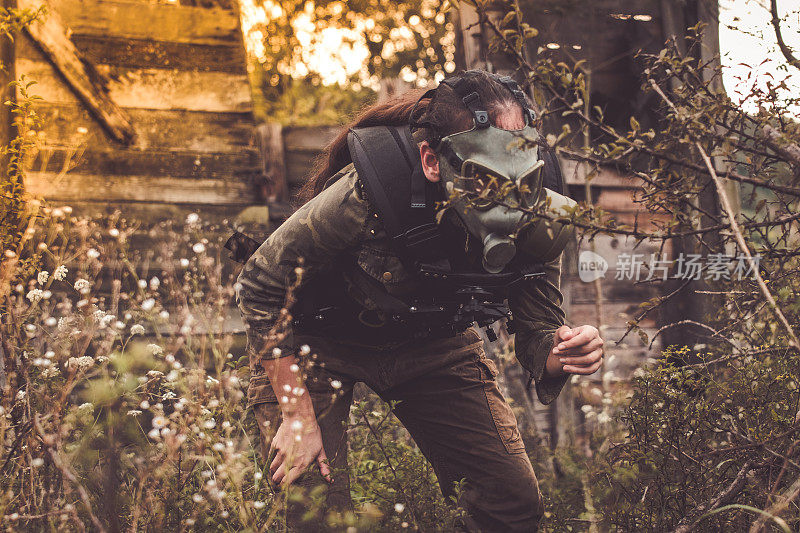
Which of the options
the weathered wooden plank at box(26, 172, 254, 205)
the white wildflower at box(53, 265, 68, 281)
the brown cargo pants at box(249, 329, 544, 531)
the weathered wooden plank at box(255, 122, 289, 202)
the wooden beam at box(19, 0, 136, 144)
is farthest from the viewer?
the weathered wooden plank at box(255, 122, 289, 202)

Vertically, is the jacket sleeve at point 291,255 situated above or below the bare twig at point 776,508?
above

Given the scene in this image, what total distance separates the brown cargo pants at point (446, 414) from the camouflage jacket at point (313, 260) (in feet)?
0.68

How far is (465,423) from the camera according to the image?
252 cm

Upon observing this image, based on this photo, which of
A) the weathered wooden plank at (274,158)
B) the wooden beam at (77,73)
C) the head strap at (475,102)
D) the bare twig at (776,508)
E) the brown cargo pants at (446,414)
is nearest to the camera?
the bare twig at (776,508)

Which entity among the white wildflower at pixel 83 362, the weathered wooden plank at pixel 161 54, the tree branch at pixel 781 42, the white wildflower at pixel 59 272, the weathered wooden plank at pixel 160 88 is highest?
the weathered wooden plank at pixel 161 54

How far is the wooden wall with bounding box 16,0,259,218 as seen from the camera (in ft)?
14.3

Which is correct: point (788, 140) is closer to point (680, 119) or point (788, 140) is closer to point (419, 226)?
point (680, 119)

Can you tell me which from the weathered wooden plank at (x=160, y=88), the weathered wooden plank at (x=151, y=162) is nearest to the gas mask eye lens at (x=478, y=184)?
the weathered wooden plank at (x=151, y=162)

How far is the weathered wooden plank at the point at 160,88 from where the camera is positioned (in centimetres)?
432

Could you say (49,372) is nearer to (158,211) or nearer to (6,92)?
(6,92)

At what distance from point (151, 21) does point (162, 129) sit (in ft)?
2.40

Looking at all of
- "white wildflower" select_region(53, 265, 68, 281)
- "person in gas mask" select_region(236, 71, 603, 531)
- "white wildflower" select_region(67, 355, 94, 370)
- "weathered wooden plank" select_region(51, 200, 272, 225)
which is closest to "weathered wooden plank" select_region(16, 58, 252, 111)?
"weathered wooden plank" select_region(51, 200, 272, 225)

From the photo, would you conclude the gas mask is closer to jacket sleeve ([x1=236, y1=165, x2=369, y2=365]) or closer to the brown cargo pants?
jacket sleeve ([x1=236, y1=165, x2=369, y2=365])

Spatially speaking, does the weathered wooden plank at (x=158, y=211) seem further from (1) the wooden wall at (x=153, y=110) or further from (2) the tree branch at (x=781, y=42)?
(2) the tree branch at (x=781, y=42)
